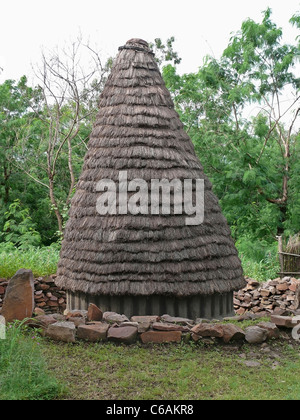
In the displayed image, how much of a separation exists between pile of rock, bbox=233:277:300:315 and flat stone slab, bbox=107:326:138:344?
17.9ft

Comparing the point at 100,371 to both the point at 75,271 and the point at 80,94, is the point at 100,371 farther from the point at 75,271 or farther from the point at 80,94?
the point at 80,94

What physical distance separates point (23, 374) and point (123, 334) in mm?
1469

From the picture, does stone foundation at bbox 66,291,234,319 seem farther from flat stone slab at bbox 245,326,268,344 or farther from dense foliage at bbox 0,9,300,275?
dense foliage at bbox 0,9,300,275

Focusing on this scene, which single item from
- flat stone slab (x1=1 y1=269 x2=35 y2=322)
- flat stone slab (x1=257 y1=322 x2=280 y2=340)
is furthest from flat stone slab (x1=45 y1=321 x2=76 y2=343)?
flat stone slab (x1=257 y1=322 x2=280 y2=340)

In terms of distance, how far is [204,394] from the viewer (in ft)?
14.2

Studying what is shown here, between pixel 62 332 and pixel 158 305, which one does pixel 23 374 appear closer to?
pixel 62 332

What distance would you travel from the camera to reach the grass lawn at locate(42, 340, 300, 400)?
170 inches

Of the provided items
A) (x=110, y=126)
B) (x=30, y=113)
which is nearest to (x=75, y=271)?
(x=110, y=126)

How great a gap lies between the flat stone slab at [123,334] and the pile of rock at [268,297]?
5.45 meters

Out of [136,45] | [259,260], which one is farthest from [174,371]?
[259,260]

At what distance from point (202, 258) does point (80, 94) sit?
1048 cm

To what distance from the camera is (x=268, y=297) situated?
10.8 meters

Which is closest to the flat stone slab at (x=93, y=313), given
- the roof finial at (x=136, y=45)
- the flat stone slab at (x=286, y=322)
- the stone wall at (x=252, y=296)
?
the flat stone slab at (x=286, y=322)

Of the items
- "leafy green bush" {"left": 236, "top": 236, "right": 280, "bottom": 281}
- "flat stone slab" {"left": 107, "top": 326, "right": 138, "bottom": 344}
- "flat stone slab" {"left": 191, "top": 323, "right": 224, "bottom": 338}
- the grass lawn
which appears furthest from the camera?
"leafy green bush" {"left": 236, "top": 236, "right": 280, "bottom": 281}
